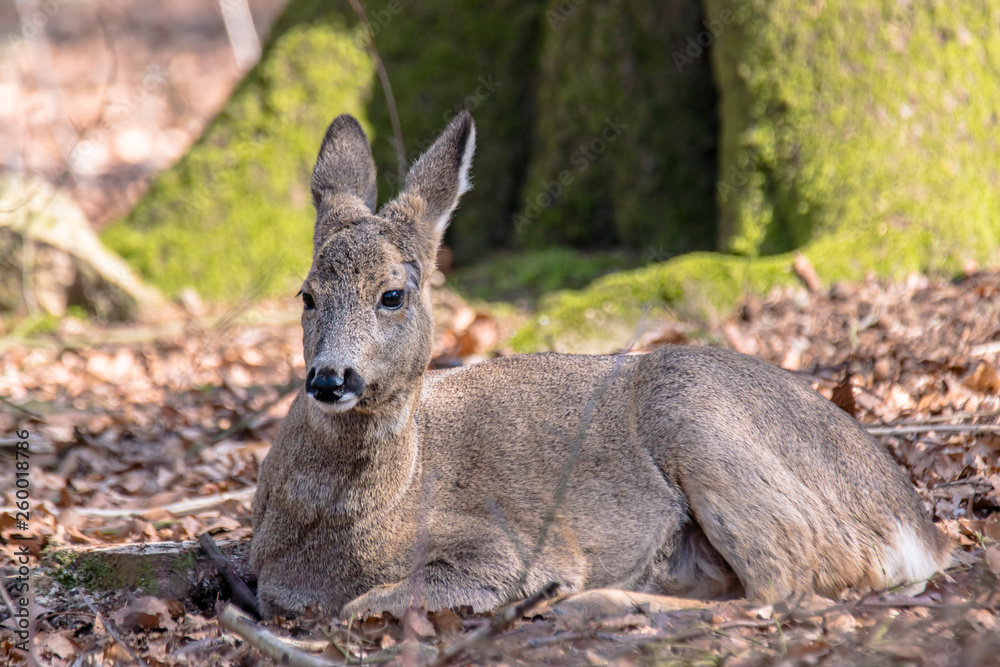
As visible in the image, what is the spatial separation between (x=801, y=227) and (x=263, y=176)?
572 centimetres

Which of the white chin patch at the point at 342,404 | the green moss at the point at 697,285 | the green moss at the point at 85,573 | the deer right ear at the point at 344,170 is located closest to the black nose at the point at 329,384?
the white chin patch at the point at 342,404

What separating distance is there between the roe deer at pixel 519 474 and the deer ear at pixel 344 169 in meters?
0.01

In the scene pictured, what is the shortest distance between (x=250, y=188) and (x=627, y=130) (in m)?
4.17

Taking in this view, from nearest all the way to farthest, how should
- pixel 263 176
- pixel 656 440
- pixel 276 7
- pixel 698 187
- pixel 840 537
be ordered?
pixel 840 537
pixel 656 440
pixel 698 187
pixel 263 176
pixel 276 7

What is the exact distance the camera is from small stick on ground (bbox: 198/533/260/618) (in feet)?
15.3

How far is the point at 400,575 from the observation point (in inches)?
176

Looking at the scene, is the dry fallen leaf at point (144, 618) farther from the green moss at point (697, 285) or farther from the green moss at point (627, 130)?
the green moss at point (627, 130)

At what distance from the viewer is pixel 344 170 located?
508 cm

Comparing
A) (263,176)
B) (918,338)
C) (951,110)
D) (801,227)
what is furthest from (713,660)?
(263,176)

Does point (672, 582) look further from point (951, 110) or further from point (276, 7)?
point (276, 7)

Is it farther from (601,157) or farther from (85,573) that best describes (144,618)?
(601,157)

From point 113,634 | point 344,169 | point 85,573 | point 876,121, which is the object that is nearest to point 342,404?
point 113,634

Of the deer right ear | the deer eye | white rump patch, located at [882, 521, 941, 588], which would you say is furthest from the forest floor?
the deer eye

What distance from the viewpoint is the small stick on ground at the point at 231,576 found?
466cm
